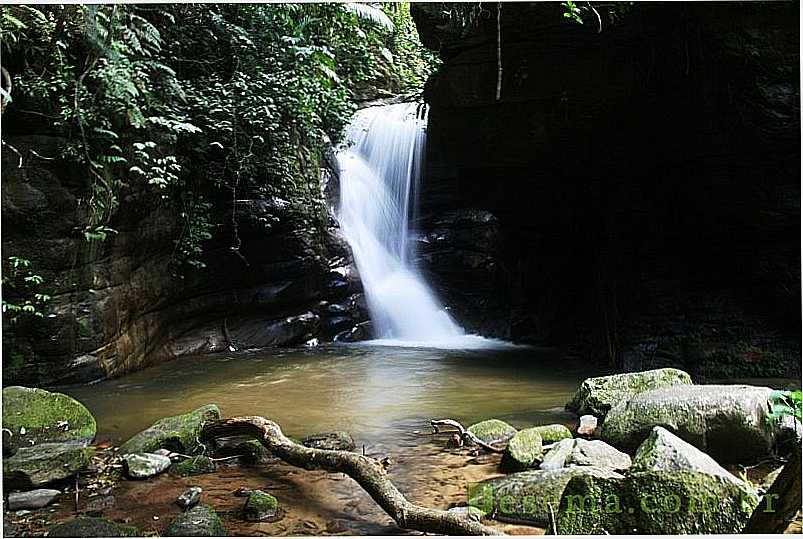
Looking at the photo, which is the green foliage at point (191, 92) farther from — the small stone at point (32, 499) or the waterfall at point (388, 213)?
the small stone at point (32, 499)

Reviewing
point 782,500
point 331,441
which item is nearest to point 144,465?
point 331,441

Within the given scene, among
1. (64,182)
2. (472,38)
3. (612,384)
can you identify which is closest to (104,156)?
(64,182)

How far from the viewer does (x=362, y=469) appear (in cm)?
321

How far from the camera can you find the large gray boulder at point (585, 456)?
354cm

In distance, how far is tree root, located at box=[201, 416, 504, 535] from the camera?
268cm

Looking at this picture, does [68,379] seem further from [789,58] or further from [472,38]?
[789,58]

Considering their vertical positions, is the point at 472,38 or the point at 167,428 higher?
the point at 472,38

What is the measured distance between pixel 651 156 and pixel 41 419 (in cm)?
722

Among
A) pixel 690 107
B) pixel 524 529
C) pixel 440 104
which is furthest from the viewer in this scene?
pixel 440 104

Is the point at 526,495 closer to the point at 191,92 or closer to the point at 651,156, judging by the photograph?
the point at 651,156

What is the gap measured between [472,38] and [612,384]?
4326 millimetres

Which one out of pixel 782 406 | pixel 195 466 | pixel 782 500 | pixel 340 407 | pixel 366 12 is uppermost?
pixel 366 12

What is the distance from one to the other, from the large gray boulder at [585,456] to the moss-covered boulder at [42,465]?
249cm

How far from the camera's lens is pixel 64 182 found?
20.3 ft
